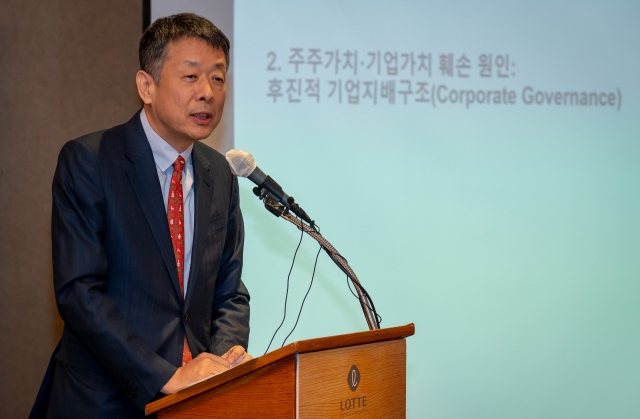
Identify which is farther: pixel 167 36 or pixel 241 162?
pixel 167 36

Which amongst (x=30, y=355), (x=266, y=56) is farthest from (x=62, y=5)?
(x=30, y=355)

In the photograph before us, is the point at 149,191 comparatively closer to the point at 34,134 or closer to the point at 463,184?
the point at 34,134

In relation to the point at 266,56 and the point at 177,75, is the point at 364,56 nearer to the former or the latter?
the point at 266,56

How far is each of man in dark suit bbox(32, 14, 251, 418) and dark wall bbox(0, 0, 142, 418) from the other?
1164mm

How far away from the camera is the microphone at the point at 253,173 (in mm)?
1892

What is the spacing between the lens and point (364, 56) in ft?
A: 10.4

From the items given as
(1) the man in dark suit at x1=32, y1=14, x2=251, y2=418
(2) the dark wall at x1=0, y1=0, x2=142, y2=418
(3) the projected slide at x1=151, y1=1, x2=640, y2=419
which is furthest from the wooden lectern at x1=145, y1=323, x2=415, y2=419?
(2) the dark wall at x1=0, y1=0, x2=142, y2=418

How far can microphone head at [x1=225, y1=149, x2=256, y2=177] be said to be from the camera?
1890 millimetres

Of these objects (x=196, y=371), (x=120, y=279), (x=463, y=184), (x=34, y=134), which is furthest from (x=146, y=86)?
(x=463, y=184)

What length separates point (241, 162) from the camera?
1896 mm

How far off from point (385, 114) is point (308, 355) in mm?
1908

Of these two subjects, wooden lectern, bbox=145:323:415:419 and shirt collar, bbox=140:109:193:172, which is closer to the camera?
wooden lectern, bbox=145:323:415:419

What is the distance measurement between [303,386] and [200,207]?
82 cm

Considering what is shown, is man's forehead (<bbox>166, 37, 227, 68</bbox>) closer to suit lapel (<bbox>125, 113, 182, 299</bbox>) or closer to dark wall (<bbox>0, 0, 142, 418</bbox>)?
suit lapel (<bbox>125, 113, 182, 299</bbox>)
